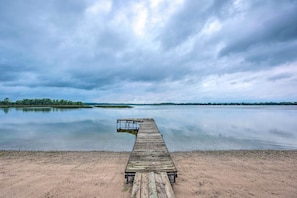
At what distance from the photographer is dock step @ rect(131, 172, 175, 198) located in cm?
353

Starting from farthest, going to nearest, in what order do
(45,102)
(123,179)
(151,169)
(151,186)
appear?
(45,102), (123,179), (151,169), (151,186)

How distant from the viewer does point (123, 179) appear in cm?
576

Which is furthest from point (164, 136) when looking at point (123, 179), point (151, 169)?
point (151, 169)

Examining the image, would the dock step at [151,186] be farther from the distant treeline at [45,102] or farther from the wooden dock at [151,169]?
the distant treeline at [45,102]

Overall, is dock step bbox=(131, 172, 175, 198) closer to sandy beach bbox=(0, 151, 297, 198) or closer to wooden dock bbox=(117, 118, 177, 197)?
wooden dock bbox=(117, 118, 177, 197)

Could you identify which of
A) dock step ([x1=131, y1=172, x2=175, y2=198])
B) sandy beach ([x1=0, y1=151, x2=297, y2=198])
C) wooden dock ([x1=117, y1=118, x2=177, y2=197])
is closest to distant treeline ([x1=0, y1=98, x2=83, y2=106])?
sandy beach ([x1=0, y1=151, x2=297, y2=198])

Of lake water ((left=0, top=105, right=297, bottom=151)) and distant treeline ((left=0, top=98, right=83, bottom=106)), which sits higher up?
distant treeline ((left=0, top=98, right=83, bottom=106))

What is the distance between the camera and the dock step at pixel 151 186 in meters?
3.53

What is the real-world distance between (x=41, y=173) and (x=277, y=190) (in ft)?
27.5

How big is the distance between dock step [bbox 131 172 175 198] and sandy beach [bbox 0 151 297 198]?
90 cm

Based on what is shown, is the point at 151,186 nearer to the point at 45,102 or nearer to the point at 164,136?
the point at 164,136

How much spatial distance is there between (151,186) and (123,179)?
2252 millimetres

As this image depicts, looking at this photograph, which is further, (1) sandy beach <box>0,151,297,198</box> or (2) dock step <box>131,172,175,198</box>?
(1) sandy beach <box>0,151,297,198</box>

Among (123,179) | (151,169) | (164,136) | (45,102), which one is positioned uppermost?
(45,102)
